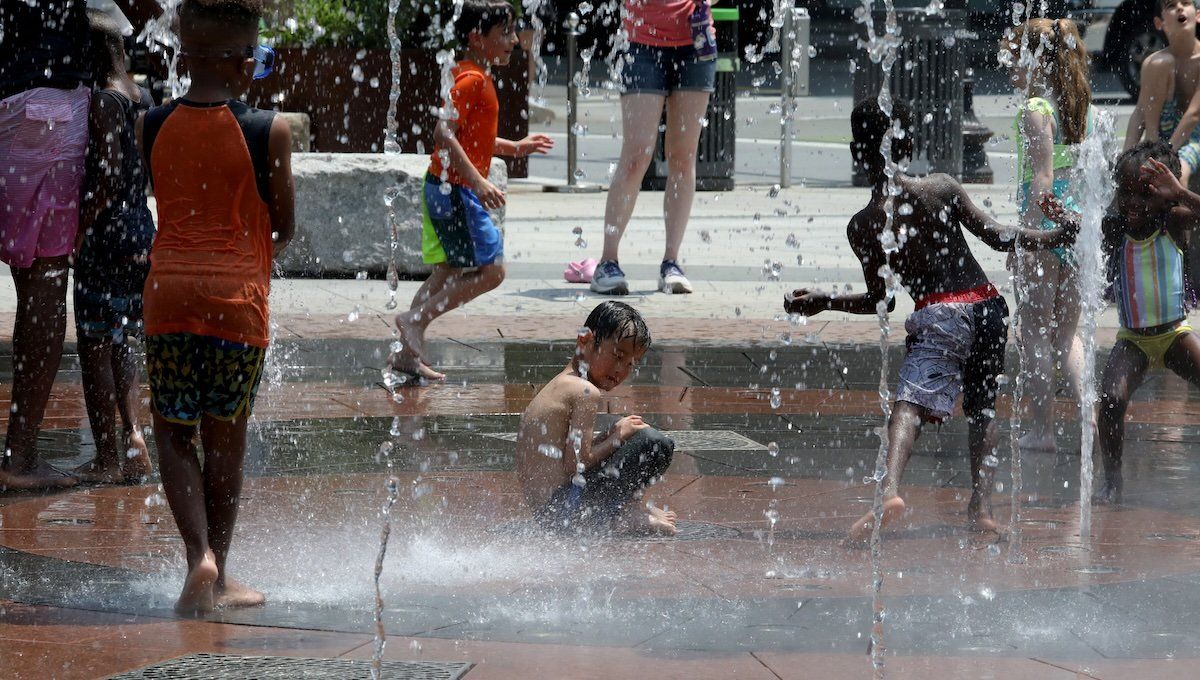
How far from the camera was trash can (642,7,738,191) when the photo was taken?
14422 mm

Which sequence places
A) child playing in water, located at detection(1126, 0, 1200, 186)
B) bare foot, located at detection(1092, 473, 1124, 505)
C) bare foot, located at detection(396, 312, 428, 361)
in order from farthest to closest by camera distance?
child playing in water, located at detection(1126, 0, 1200, 186), bare foot, located at detection(396, 312, 428, 361), bare foot, located at detection(1092, 473, 1124, 505)

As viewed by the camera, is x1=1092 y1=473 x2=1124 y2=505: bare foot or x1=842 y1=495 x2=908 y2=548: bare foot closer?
x1=842 y1=495 x2=908 y2=548: bare foot

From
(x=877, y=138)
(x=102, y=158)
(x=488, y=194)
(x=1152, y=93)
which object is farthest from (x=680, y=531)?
(x=1152, y=93)

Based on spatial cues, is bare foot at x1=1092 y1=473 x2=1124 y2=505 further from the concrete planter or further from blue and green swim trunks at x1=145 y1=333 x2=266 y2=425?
the concrete planter

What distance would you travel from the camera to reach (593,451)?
4.69 metres

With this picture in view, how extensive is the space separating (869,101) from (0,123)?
2.59m

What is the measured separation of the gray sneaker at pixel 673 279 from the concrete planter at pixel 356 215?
3.68 ft

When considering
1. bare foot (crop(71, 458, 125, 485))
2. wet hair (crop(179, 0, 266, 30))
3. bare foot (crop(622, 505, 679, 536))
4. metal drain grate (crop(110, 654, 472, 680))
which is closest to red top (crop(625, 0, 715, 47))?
bare foot (crop(71, 458, 125, 485))

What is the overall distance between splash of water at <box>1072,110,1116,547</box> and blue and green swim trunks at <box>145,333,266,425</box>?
2.68 m

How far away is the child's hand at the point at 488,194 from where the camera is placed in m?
6.80

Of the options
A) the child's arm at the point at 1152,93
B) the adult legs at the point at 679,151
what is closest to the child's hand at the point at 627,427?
the child's arm at the point at 1152,93

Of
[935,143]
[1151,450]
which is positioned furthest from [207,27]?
→ [935,143]

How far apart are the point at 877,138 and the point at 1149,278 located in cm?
120

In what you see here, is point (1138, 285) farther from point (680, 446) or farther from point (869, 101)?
point (680, 446)
